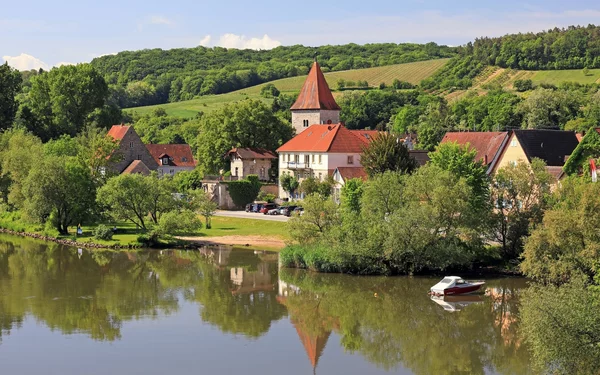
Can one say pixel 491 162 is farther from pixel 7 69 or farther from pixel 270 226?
pixel 7 69

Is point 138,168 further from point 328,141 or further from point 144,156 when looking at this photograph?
point 328,141

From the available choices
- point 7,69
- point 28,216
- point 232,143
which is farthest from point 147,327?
point 7,69

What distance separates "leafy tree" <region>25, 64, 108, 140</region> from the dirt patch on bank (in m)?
42.2

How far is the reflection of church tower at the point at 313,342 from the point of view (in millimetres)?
29781

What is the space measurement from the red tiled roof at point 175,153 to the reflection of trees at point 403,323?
45.1 metres

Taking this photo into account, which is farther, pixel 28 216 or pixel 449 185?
pixel 28 216

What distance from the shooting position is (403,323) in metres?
34.3

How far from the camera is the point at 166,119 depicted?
123000mm

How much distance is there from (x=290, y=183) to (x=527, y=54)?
7430 cm

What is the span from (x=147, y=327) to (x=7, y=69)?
67.8 m

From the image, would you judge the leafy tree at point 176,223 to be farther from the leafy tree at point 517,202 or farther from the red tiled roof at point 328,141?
the leafy tree at point 517,202

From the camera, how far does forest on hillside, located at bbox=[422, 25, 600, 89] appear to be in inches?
5094

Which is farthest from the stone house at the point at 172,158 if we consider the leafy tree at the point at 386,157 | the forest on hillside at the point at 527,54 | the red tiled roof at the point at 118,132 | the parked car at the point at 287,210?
the forest on hillside at the point at 527,54

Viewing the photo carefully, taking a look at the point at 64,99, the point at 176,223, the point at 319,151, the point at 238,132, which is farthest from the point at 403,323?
the point at 64,99
